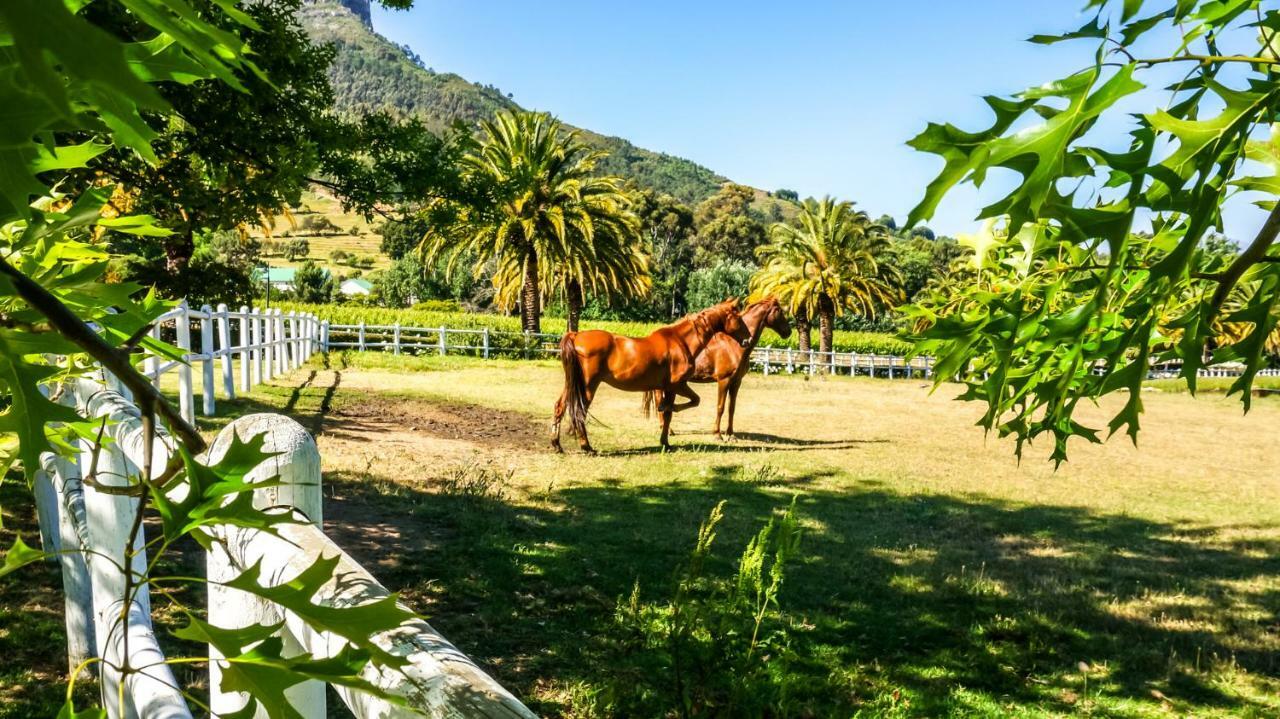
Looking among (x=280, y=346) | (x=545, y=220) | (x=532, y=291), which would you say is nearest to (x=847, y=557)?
(x=280, y=346)

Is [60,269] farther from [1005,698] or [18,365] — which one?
[1005,698]

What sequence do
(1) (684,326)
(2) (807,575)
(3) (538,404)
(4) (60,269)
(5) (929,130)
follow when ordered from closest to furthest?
1. (4) (60,269)
2. (5) (929,130)
3. (2) (807,575)
4. (1) (684,326)
5. (3) (538,404)

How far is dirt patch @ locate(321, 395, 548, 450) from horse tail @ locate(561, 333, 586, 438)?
29.9 inches

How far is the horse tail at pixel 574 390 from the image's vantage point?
33.6 ft

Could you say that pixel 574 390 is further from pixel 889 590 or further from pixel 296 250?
pixel 296 250

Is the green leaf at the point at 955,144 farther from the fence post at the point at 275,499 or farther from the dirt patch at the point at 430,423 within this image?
the dirt patch at the point at 430,423

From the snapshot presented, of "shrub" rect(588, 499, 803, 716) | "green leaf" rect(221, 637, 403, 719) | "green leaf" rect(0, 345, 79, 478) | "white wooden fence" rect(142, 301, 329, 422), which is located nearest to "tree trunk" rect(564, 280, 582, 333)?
"white wooden fence" rect(142, 301, 329, 422)

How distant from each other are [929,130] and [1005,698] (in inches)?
155

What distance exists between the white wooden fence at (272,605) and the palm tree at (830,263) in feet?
101

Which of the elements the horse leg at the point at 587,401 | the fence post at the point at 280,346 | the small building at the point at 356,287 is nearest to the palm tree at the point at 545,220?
the fence post at the point at 280,346

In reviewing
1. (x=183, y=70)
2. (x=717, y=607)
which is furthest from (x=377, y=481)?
(x=183, y=70)

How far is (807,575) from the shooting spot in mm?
6039

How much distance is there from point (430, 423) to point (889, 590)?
7.59 metres

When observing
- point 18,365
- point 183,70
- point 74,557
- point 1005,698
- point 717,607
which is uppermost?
point 183,70
